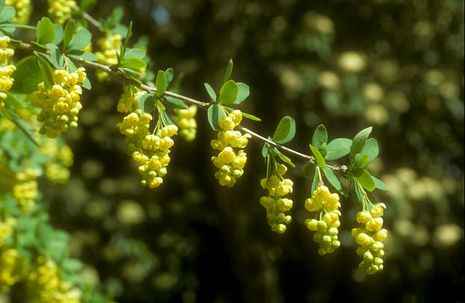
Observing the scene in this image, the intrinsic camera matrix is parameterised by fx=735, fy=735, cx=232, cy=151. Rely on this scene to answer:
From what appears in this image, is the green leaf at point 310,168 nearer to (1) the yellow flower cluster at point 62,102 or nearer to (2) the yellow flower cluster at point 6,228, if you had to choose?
(1) the yellow flower cluster at point 62,102

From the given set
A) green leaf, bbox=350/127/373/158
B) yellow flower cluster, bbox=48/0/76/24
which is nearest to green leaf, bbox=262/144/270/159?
green leaf, bbox=350/127/373/158

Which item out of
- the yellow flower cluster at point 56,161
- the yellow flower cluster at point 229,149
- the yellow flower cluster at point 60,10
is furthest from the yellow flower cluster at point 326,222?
the yellow flower cluster at point 56,161

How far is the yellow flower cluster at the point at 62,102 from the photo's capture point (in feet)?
3.67

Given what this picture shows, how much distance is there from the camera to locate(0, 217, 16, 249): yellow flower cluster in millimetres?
2121

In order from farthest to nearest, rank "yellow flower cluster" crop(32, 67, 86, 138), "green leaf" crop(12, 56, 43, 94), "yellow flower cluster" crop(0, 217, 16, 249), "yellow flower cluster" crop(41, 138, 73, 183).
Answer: "yellow flower cluster" crop(41, 138, 73, 183) → "yellow flower cluster" crop(0, 217, 16, 249) → "green leaf" crop(12, 56, 43, 94) → "yellow flower cluster" crop(32, 67, 86, 138)

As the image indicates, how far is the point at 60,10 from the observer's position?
168 cm

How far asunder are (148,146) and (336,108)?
2831mm

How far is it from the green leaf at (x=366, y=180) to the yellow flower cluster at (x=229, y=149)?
0.61 ft

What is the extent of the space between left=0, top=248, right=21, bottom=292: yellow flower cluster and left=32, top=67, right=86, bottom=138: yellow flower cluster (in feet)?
3.60

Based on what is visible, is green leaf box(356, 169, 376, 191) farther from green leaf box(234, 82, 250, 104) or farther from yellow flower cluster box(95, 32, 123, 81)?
yellow flower cluster box(95, 32, 123, 81)

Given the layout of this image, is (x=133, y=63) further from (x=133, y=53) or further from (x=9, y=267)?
(x=9, y=267)

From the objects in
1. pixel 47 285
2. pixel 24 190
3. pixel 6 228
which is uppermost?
pixel 24 190

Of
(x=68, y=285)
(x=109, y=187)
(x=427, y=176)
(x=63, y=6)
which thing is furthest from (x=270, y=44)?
(x=63, y=6)

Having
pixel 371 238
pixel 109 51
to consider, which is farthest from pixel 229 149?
pixel 109 51
